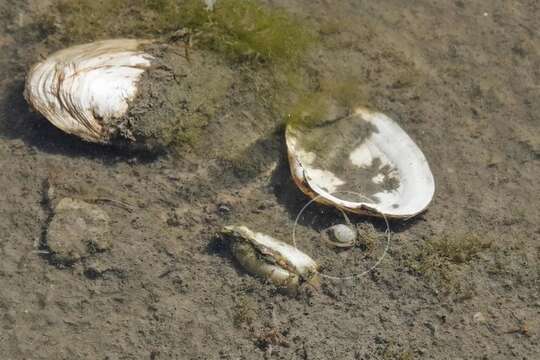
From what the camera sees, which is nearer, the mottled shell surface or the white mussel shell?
the mottled shell surface

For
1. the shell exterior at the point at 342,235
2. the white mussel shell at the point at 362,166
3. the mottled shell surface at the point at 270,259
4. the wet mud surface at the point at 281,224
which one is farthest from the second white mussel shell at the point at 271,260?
the white mussel shell at the point at 362,166

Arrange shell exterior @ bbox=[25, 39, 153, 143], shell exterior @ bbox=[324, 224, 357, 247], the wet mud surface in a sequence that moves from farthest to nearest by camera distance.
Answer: shell exterior @ bbox=[25, 39, 153, 143] → shell exterior @ bbox=[324, 224, 357, 247] → the wet mud surface

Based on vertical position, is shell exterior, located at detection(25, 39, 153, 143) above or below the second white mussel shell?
above

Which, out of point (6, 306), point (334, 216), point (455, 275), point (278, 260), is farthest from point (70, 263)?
point (455, 275)

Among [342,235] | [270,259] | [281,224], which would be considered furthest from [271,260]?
[342,235]

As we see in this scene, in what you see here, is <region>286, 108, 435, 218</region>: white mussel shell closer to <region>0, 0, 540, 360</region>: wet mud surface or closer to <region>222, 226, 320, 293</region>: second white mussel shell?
<region>0, 0, 540, 360</region>: wet mud surface

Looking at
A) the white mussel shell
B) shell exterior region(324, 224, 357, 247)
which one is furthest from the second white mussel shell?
the white mussel shell

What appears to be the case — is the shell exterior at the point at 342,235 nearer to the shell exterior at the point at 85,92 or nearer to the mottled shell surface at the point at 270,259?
the mottled shell surface at the point at 270,259
